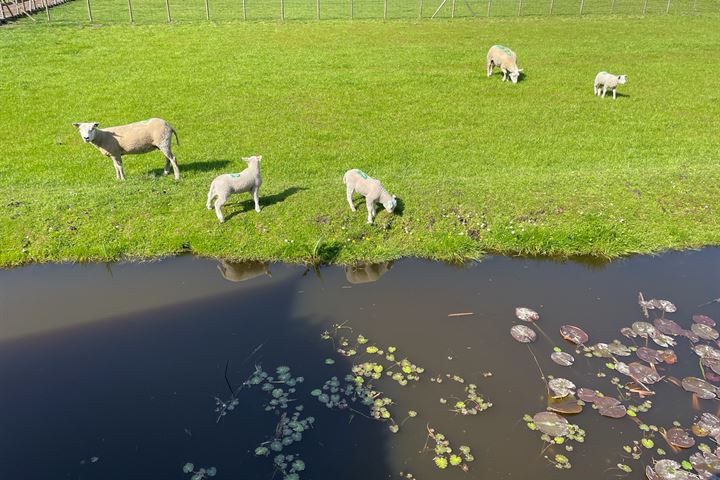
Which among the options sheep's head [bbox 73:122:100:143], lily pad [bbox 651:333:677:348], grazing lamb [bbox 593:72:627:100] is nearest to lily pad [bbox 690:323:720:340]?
lily pad [bbox 651:333:677:348]

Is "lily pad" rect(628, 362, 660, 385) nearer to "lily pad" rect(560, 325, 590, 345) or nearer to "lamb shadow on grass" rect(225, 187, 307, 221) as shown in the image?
"lily pad" rect(560, 325, 590, 345)

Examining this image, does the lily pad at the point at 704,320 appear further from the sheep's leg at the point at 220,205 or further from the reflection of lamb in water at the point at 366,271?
the sheep's leg at the point at 220,205

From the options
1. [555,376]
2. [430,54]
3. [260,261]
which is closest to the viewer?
[555,376]

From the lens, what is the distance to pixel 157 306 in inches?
406

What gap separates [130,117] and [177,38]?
1332 cm

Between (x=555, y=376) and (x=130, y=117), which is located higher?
(x=130, y=117)

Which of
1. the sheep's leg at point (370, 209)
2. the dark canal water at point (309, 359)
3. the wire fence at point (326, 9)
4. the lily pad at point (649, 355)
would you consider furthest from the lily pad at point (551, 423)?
the wire fence at point (326, 9)

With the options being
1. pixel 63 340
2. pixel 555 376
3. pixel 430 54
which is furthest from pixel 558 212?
pixel 430 54

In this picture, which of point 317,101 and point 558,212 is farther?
Result: point 317,101

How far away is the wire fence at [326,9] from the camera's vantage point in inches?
1458

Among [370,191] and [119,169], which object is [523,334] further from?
[119,169]

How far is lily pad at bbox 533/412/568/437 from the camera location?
25.2ft

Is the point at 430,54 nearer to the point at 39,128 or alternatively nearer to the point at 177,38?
the point at 177,38

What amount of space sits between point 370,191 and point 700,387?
7.34 meters
